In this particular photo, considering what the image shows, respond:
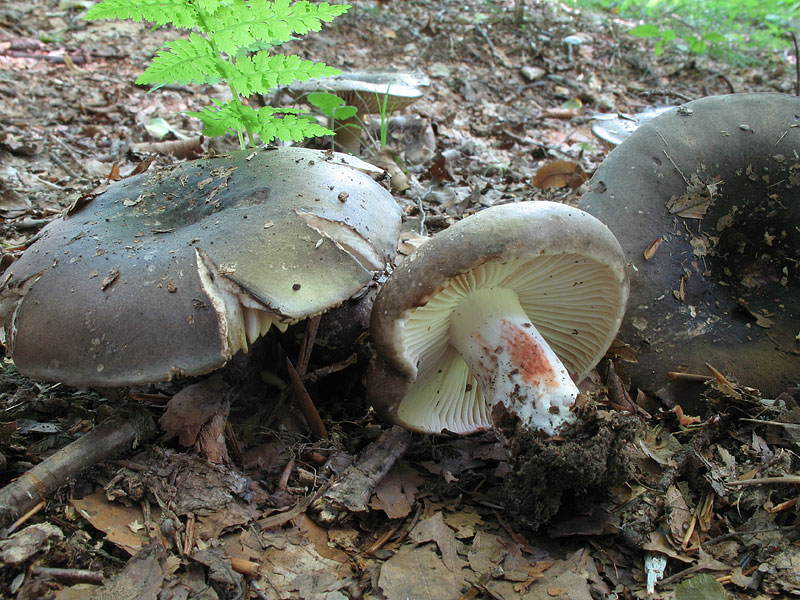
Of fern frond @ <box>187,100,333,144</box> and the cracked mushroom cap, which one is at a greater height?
fern frond @ <box>187,100,333,144</box>

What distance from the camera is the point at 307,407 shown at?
2.41m

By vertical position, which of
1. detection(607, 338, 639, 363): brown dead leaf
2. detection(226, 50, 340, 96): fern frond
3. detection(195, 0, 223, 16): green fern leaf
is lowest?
detection(607, 338, 639, 363): brown dead leaf

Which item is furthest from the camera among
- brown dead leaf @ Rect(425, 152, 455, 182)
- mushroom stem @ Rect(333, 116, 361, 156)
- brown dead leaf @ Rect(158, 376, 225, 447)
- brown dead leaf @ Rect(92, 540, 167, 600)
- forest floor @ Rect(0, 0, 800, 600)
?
mushroom stem @ Rect(333, 116, 361, 156)

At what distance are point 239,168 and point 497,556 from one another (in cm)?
190

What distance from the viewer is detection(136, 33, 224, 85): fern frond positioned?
8.44ft

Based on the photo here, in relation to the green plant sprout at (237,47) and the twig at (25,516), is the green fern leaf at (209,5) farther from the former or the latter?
the twig at (25,516)

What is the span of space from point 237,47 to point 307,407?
1700 millimetres

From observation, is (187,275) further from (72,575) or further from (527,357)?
(527,357)

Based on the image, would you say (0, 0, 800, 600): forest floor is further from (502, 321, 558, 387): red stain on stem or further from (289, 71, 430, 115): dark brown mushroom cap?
(289, 71, 430, 115): dark brown mushroom cap

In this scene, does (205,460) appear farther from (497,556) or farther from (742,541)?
(742,541)

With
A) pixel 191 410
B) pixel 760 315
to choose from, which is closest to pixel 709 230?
pixel 760 315

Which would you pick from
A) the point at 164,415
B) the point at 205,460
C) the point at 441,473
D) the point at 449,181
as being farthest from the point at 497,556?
the point at 449,181

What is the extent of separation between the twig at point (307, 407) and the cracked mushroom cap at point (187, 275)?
479 millimetres

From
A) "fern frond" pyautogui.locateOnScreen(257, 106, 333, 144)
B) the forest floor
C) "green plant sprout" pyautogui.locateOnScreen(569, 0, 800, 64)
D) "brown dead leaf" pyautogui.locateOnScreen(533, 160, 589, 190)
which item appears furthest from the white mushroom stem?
"green plant sprout" pyautogui.locateOnScreen(569, 0, 800, 64)
